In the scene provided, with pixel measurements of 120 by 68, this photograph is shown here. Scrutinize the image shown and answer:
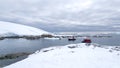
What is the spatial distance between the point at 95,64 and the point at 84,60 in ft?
4.99

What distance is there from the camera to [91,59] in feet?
53.9

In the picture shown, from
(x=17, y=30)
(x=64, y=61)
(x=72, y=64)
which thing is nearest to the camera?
(x=72, y=64)

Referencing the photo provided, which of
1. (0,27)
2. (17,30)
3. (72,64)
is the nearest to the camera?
(72,64)

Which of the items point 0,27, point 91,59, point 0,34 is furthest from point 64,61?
point 0,27

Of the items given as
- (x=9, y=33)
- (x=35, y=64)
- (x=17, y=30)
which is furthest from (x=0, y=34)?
(x=35, y=64)

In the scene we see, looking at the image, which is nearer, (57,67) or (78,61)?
(57,67)

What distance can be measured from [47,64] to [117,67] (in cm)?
523

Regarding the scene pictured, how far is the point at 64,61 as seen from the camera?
1603cm

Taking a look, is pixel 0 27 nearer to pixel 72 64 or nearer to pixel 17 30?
pixel 17 30

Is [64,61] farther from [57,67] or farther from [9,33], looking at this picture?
[9,33]

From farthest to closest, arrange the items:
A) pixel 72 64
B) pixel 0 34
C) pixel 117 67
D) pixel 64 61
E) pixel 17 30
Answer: pixel 17 30 < pixel 0 34 < pixel 64 61 < pixel 72 64 < pixel 117 67

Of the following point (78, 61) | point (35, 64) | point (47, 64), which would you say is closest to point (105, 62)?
point (78, 61)

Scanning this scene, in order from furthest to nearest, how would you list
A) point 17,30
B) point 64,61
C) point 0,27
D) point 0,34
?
1. point 17,30
2. point 0,27
3. point 0,34
4. point 64,61

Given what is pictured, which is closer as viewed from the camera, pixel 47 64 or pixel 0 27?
pixel 47 64
